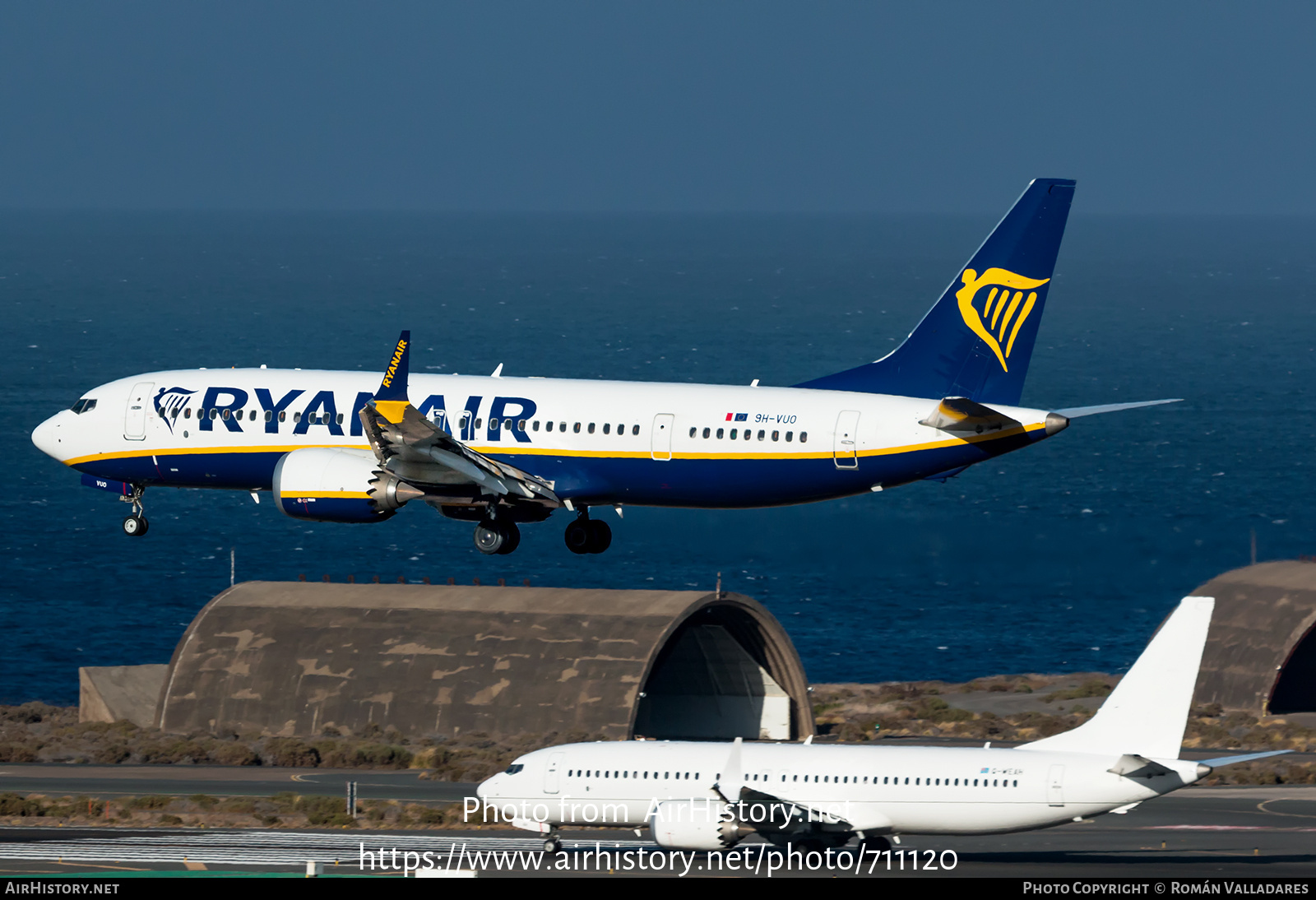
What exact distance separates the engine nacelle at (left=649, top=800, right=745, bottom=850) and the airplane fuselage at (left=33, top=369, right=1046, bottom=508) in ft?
30.1

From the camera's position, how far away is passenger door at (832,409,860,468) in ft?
203

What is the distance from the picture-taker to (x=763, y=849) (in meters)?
65.0

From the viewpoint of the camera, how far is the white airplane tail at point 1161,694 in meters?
62.4

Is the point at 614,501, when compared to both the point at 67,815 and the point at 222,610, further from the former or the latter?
the point at 222,610

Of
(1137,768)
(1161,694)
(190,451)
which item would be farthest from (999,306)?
(190,451)

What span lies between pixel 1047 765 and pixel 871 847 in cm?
628

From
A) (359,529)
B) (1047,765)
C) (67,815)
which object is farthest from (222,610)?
(359,529)

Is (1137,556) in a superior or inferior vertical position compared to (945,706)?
superior

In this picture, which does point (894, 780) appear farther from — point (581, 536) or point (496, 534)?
point (496, 534)

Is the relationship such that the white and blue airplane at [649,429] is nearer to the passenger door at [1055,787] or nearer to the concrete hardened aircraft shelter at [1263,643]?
the passenger door at [1055,787]

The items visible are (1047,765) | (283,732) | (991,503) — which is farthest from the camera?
(991,503)

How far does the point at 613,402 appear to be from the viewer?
211ft

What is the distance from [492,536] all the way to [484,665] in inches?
1323

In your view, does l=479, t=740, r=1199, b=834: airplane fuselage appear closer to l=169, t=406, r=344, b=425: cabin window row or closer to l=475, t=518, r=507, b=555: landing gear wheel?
l=475, t=518, r=507, b=555: landing gear wheel
